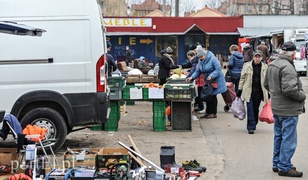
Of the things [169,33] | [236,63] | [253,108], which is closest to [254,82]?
[253,108]

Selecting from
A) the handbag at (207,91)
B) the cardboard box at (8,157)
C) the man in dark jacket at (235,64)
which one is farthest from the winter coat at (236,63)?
the cardboard box at (8,157)

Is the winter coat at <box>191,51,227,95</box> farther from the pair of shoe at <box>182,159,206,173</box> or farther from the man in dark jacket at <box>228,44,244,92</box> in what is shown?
the pair of shoe at <box>182,159,206,173</box>

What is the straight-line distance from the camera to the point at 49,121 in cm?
1018

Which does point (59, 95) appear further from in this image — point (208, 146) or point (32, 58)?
point (208, 146)

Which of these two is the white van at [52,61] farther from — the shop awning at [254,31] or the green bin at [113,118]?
the shop awning at [254,31]

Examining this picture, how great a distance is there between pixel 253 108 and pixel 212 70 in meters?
2.52

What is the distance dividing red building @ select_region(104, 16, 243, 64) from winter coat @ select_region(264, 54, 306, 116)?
35240 mm

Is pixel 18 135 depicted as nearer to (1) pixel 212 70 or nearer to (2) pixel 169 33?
(1) pixel 212 70

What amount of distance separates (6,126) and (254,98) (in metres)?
5.46

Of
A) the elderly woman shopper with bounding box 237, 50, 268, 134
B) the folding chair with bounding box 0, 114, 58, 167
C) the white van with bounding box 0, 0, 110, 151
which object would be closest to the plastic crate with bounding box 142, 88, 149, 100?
the elderly woman shopper with bounding box 237, 50, 268, 134

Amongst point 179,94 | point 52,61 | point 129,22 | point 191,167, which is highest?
point 129,22

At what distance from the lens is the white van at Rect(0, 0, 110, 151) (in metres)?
9.93

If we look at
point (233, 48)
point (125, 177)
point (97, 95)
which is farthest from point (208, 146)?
point (233, 48)

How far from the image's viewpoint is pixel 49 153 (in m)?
10.2
